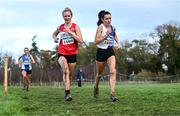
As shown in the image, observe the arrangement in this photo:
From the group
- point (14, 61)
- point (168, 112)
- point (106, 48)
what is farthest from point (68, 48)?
point (14, 61)

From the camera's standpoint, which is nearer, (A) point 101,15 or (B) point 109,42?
(B) point 109,42

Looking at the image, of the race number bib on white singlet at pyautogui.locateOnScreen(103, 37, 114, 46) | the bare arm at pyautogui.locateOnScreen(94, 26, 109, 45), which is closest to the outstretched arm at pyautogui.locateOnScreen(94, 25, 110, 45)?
the bare arm at pyautogui.locateOnScreen(94, 26, 109, 45)

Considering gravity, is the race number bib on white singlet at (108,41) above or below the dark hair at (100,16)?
below

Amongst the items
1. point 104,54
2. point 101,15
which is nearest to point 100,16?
point 101,15

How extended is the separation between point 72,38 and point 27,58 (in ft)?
35.0

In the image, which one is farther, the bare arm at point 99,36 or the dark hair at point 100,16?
the dark hair at point 100,16

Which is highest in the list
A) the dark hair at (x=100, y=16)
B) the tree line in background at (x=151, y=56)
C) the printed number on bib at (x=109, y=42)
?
the tree line in background at (x=151, y=56)

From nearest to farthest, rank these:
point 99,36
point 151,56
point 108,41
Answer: point 99,36 < point 108,41 < point 151,56

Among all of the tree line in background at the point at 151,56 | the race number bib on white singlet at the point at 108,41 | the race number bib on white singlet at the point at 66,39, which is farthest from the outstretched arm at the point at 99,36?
the tree line in background at the point at 151,56

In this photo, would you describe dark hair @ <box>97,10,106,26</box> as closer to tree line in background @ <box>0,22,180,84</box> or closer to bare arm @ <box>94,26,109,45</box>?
bare arm @ <box>94,26,109,45</box>

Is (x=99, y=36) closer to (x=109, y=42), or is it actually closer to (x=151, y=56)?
(x=109, y=42)

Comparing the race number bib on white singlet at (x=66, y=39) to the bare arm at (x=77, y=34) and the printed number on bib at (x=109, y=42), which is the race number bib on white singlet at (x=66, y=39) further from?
the printed number on bib at (x=109, y=42)

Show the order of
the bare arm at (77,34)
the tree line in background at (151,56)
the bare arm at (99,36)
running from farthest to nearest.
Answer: the tree line in background at (151,56) < the bare arm at (77,34) < the bare arm at (99,36)

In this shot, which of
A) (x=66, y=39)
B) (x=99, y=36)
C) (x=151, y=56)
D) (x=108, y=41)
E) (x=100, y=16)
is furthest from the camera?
(x=151, y=56)
